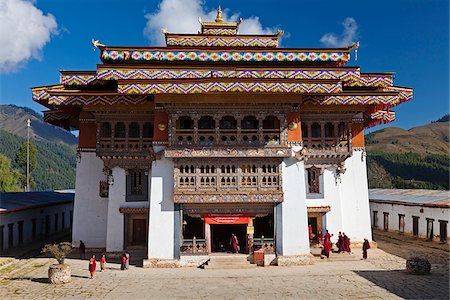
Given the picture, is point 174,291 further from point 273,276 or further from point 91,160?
point 91,160

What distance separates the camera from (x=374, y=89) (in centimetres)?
2153

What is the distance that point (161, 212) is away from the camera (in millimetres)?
17703

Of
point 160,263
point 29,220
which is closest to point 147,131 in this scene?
point 160,263

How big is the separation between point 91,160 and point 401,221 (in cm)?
1964

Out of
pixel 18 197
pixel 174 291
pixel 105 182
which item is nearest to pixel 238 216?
pixel 174 291

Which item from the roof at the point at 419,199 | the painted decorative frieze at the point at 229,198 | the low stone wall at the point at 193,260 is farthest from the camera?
the roof at the point at 419,199

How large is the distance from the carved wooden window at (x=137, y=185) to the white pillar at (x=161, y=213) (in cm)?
194

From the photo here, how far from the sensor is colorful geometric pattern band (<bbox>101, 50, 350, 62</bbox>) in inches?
779

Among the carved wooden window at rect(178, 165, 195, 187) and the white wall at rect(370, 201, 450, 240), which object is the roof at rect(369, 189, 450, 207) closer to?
the white wall at rect(370, 201, 450, 240)

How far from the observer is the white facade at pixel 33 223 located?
21875mm

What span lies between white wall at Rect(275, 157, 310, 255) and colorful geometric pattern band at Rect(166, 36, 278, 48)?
8.04m

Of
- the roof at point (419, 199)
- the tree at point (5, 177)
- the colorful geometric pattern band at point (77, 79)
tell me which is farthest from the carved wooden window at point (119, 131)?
the tree at point (5, 177)

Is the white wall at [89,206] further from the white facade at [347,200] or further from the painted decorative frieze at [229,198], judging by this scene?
the white facade at [347,200]

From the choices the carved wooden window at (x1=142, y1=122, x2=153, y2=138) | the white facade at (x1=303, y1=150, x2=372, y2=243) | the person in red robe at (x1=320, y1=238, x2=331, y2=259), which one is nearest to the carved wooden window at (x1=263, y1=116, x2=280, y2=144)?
the white facade at (x1=303, y1=150, x2=372, y2=243)
